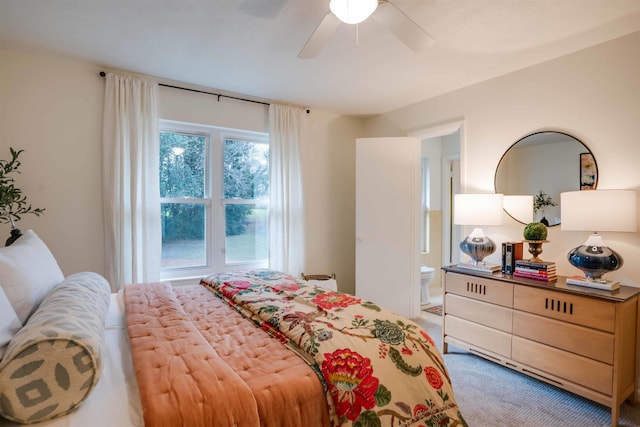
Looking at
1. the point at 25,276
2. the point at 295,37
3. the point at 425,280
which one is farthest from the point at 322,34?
the point at 425,280

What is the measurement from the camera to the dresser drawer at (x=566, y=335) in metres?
1.94

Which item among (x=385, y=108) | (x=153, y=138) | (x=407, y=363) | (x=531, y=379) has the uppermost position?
(x=385, y=108)

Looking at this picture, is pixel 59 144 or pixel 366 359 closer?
pixel 366 359

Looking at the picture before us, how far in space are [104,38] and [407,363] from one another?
282cm

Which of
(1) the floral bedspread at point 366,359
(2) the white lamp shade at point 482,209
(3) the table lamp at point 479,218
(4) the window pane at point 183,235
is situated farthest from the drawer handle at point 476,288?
(4) the window pane at point 183,235

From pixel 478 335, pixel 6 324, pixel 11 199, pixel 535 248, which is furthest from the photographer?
pixel 478 335

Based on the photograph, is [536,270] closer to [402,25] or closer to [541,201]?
[541,201]

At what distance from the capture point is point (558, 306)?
7.00 feet

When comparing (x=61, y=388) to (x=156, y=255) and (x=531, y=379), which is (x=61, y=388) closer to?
(x=156, y=255)

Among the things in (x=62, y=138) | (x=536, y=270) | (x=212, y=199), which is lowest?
(x=536, y=270)

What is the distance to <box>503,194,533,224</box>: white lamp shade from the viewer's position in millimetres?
2756

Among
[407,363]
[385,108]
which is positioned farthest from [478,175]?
[407,363]

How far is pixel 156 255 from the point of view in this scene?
3.05 meters

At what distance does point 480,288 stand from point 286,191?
2.17 m
